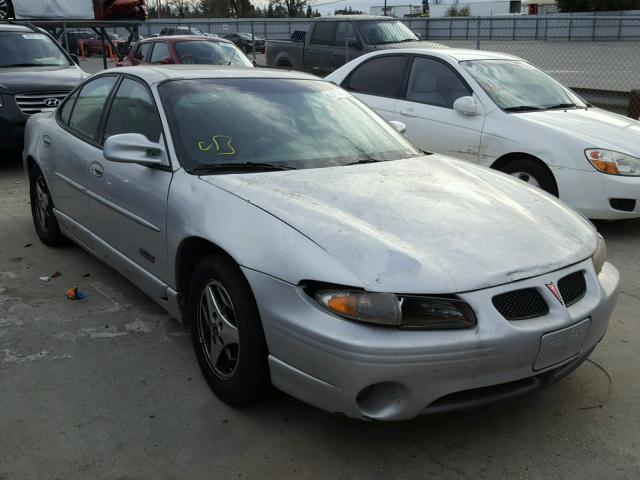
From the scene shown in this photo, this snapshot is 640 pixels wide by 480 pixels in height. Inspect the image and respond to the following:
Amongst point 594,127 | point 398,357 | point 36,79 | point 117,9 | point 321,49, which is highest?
point 117,9

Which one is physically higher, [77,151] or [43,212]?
[77,151]

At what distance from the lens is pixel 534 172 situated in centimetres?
594

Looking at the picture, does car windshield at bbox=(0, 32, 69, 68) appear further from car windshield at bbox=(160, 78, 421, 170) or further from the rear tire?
the rear tire

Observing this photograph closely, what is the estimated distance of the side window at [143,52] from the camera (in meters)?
13.1

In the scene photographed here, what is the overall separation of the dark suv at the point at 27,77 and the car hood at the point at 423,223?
20.0 ft

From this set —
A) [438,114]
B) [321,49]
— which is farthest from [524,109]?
[321,49]

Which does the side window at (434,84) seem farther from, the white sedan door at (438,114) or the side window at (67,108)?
the side window at (67,108)

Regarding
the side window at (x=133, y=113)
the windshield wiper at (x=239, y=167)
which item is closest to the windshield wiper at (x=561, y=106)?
the windshield wiper at (x=239, y=167)

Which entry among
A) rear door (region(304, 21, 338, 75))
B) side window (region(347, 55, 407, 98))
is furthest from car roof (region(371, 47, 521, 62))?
rear door (region(304, 21, 338, 75))

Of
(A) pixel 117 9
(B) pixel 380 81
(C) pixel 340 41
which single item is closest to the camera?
(B) pixel 380 81

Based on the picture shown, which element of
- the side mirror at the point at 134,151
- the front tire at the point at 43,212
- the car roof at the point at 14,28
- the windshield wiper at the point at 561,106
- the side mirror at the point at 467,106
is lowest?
the front tire at the point at 43,212

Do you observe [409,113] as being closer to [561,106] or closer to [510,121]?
[510,121]

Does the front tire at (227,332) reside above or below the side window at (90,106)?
below

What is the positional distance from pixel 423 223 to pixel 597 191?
3326 mm
